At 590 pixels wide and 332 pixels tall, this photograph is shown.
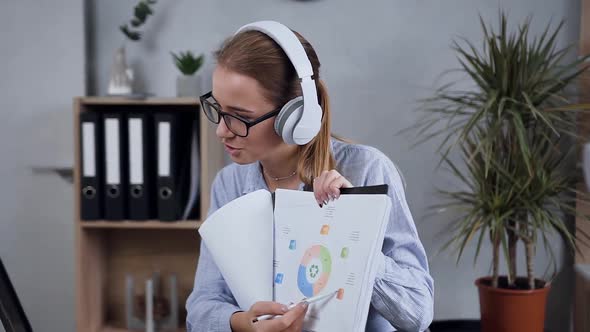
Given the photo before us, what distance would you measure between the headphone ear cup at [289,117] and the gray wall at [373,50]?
140 cm

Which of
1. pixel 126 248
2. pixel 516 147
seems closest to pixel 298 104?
pixel 516 147

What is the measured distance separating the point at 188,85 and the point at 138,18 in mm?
336

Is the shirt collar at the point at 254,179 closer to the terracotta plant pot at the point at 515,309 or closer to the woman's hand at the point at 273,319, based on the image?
the woman's hand at the point at 273,319

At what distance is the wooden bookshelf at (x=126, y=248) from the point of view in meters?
2.22

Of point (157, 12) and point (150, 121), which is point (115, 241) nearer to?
point (150, 121)

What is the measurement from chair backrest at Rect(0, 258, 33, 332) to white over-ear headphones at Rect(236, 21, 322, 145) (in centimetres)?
53

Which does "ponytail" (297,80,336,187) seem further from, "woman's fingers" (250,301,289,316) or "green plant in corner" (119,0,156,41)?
"green plant in corner" (119,0,156,41)

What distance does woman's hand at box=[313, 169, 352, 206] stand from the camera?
1.04 m

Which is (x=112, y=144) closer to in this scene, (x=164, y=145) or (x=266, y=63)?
(x=164, y=145)

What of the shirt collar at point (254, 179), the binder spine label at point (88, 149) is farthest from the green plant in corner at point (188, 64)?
the shirt collar at point (254, 179)

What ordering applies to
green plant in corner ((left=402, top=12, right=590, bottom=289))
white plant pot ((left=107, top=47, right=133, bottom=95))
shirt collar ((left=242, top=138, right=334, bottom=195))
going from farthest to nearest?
1. white plant pot ((left=107, top=47, right=133, bottom=95))
2. green plant in corner ((left=402, top=12, right=590, bottom=289))
3. shirt collar ((left=242, top=138, right=334, bottom=195))

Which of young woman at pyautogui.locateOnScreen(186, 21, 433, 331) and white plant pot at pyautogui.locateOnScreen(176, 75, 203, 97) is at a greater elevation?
white plant pot at pyautogui.locateOnScreen(176, 75, 203, 97)

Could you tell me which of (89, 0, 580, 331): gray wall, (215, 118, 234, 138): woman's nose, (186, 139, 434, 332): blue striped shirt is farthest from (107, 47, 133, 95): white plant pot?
(215, 118, 234, 138): woman's nose

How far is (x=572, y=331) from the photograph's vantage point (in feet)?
8.33
